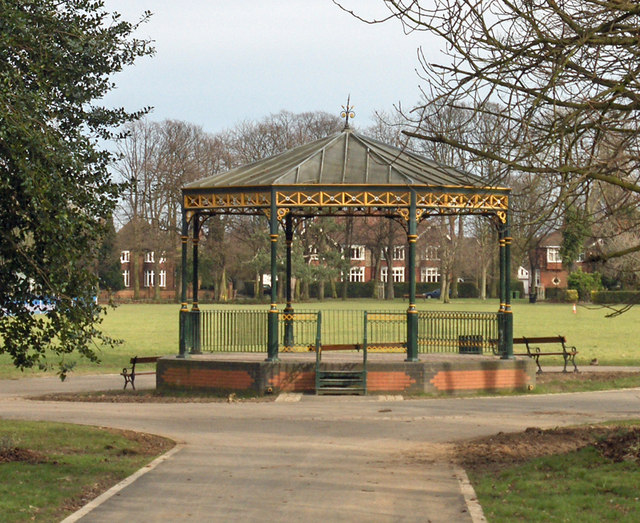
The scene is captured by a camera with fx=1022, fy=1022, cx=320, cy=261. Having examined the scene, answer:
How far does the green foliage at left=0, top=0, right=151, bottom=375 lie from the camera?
10.2m

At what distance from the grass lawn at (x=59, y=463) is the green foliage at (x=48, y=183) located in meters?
1.15

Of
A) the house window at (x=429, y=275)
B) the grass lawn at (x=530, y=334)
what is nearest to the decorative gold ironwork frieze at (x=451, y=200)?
the grass lawn at (x=530, y=334)

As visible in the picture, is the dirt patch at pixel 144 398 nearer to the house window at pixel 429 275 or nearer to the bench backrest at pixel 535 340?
the bench backrest at pixel 535 340

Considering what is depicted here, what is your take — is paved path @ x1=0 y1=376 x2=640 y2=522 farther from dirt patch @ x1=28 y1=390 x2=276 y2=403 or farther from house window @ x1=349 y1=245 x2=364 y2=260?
house window @ x1=349 y1=245 x2=364 y2=260

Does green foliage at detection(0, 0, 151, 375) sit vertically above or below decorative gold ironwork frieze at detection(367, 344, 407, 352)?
above

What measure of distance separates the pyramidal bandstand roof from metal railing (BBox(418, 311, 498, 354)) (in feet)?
9.66

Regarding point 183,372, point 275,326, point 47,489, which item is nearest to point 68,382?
point 183,372

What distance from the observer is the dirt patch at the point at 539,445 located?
11.2m

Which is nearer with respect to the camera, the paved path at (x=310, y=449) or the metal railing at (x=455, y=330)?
the paved path at (x=310, y=449)

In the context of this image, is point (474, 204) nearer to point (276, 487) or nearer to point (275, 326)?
point (275, 326)

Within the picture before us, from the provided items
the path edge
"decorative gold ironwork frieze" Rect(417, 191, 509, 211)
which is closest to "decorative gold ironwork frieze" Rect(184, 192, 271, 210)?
"decorative gold ironwork frieze" Rect(417, 191, 509, 211)

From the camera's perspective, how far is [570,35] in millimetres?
10344

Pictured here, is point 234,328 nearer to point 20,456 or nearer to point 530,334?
point 20,456

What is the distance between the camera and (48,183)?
10.2 meters
